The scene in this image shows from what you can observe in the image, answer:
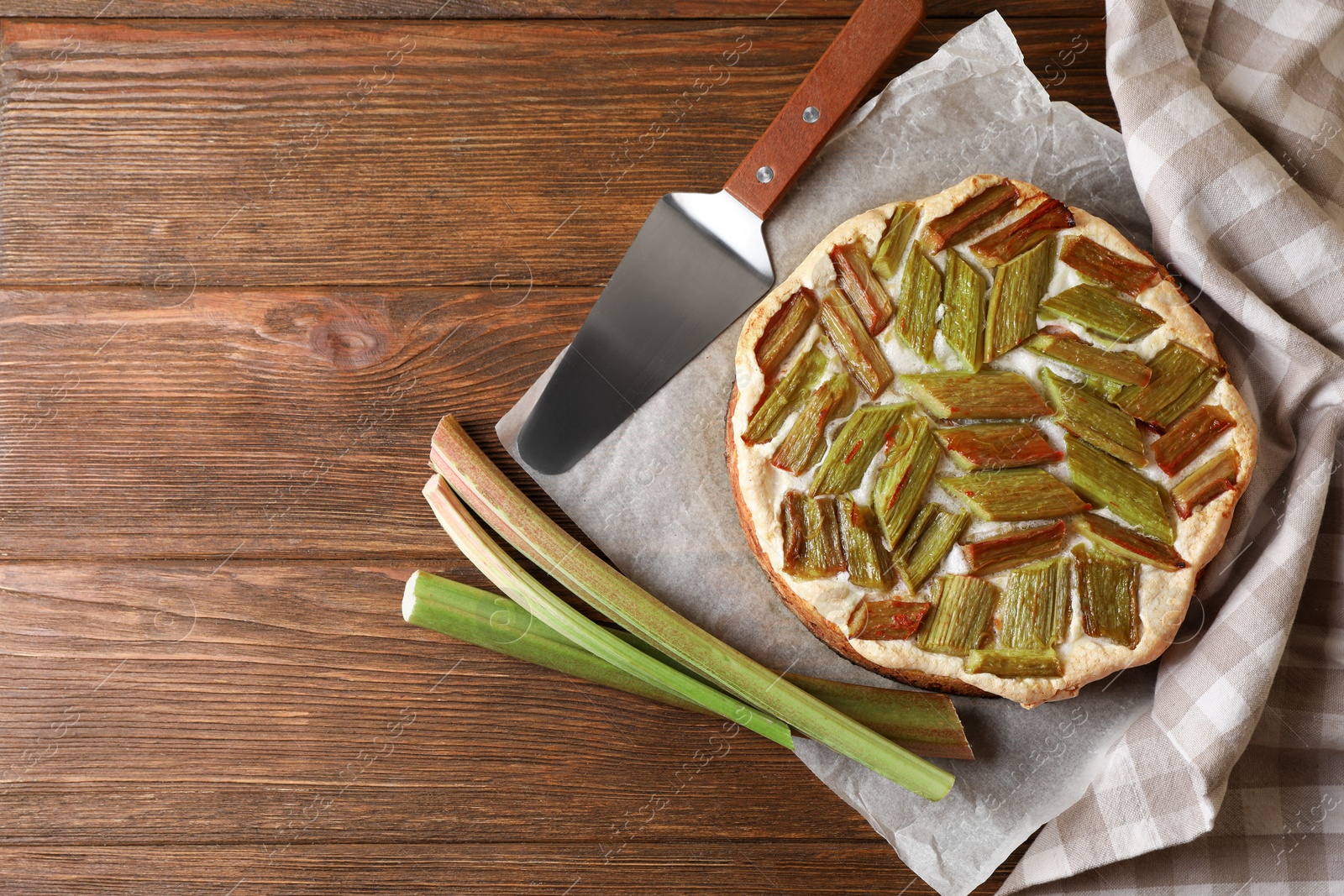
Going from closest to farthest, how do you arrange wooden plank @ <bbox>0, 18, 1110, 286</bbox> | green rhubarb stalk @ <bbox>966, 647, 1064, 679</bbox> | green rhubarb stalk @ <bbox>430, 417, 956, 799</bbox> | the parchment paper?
green rhubarb stalk @ <bbox>966, 647, 1064, 679</bbox> → green rhubarb stalk @ <bbox>430, 417, 956, 799</bbox> → the parchment paper → wooden plank @ <bbox>0, 18, 1110, 286</bbox>

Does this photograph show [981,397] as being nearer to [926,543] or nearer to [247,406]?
[926,543]

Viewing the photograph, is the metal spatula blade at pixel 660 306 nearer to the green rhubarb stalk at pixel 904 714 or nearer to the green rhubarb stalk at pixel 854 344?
the green rhubarb stalk at pixel 854 344

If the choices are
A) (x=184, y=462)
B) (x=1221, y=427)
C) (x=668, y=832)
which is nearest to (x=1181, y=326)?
(x=1221, y=427)

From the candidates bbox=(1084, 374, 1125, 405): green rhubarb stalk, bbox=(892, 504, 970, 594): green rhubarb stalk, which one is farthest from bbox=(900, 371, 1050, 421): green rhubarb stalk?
bbox=(892, 504, 970, 594): green rhubarb stalk

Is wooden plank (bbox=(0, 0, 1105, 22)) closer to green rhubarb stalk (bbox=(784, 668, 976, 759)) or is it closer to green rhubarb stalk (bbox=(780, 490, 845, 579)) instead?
green rhubarb stalk (bbox=(780, 490, 845, 579))

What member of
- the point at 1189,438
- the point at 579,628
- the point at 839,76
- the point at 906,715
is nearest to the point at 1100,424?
the point at 1189,438

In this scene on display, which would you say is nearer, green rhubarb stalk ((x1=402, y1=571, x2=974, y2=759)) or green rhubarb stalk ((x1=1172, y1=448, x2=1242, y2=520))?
green rhubarb stalk ((x1=1172, y1=448, x2=1242, y2=520))

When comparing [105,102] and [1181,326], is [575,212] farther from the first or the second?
[1181,326]
